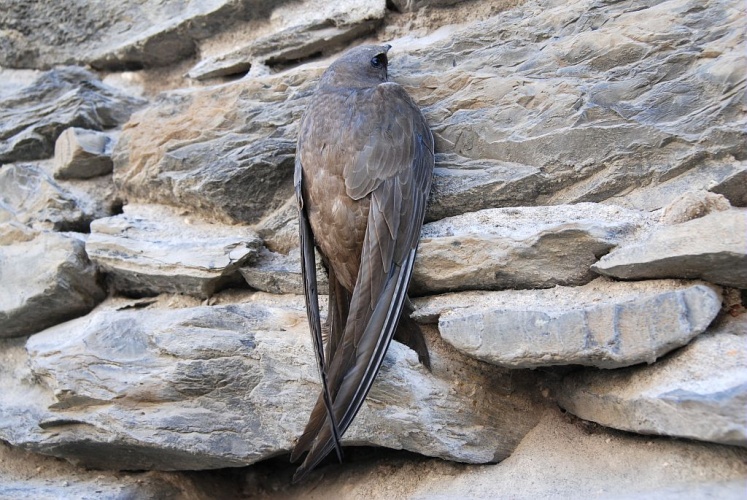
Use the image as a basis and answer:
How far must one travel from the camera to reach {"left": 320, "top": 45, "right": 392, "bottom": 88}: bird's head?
2.98 meters

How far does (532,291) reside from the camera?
101 inches

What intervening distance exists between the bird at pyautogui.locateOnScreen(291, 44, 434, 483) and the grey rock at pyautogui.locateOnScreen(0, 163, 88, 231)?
1.56m

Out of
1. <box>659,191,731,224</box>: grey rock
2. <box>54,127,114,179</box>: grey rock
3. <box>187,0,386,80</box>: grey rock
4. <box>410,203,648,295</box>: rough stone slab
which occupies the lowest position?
<box>410,203,648,295</box>: rough stone slab

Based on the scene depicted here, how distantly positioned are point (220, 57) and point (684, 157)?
2709 mm

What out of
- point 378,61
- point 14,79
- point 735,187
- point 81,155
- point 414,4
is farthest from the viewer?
point 14,79

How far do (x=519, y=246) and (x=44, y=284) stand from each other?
2.44m

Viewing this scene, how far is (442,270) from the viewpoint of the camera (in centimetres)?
270

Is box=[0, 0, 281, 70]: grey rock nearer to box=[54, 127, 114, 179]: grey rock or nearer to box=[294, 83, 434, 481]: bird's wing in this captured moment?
box=[54, 127, 114, 179]: grey rock

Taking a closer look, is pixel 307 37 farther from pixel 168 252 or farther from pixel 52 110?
pixel 52 110

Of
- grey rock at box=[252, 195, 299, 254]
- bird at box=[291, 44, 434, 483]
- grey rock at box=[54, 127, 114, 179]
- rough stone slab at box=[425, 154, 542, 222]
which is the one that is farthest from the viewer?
grey rock at box=[54, 127, 114, 179]

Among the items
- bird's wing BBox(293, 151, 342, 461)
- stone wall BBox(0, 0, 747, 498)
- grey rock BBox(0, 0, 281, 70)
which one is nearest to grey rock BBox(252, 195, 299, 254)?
stone wall BBox(0, 0, 747, 498)

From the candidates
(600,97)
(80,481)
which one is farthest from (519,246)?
(80,481)

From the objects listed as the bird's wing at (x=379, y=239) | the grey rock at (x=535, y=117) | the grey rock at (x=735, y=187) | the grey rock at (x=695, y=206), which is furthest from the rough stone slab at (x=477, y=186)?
the grey rock at (x=735, y=187)

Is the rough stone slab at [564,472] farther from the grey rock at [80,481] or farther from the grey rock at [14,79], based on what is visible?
the grey rock at [14,79]
